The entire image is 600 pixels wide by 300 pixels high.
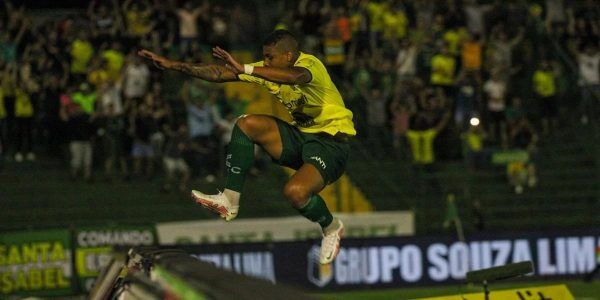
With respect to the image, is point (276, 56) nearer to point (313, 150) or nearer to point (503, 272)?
point (313, 150)

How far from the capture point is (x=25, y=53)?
71.6 ft

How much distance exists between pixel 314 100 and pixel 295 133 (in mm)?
345

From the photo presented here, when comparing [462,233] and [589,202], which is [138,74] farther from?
[589,202]

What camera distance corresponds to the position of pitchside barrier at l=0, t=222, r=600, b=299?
19281 mm

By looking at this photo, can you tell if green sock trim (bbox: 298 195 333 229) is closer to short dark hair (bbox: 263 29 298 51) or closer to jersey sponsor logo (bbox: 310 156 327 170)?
jersey sponsor logo (bbox: 310 156 327 170)

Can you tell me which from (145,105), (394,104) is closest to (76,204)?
(145,105)

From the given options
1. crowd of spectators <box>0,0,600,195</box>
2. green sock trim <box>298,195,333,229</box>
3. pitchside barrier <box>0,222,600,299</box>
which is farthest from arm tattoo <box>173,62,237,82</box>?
crowd of spectators <box>0,0,600,195</box>

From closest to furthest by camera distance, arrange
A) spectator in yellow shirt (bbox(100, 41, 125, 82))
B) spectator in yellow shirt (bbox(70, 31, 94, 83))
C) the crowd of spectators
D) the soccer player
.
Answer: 1. the soccer player
2. the crowd of spectators
3. spectator in yellow shirt (bbox(70, 31, 94, 83))
4. spectator in yellow shirt (bbox(100, 41, 125, 82))

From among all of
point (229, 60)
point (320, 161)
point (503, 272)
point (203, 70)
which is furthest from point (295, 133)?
point (503, 272)

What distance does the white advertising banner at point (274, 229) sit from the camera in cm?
2045

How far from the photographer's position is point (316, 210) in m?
9.93

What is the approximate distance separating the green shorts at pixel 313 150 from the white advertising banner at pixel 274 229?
10.5 m

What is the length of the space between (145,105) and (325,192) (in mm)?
3549

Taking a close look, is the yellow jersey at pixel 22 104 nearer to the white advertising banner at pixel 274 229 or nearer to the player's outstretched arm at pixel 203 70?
the white advertising banner at pixel 274 229
